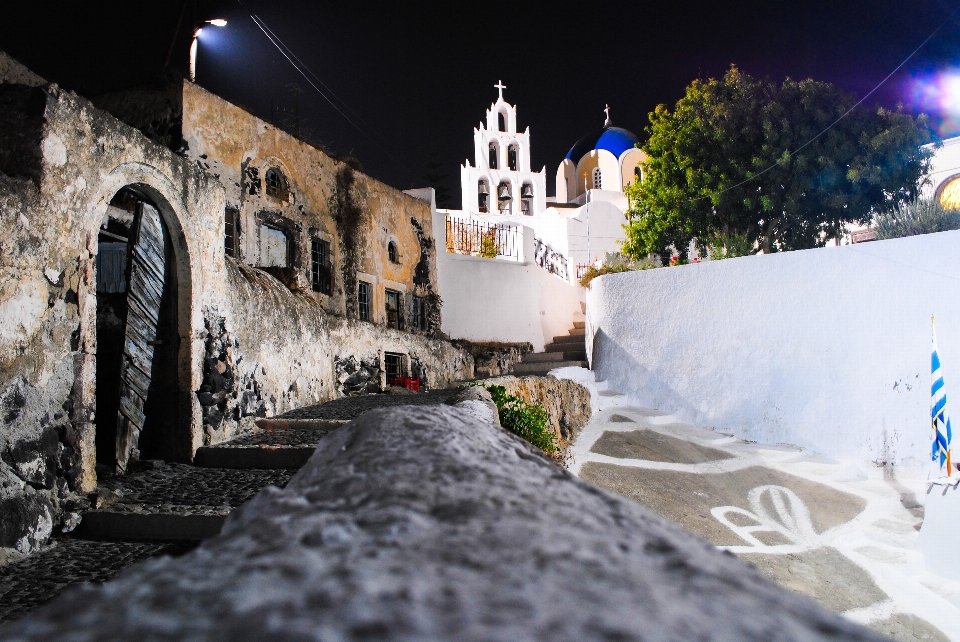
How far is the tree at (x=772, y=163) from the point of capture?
50.1 feet

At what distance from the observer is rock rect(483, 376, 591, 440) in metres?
9.73

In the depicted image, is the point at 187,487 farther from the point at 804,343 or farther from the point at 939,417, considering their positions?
the point at 804,343

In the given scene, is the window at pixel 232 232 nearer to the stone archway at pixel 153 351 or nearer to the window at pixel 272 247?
the window at pixel 272 247

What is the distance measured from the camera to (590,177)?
37.9 meters

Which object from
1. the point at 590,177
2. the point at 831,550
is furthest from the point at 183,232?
the point at 590,177

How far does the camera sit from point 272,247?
12.4 m

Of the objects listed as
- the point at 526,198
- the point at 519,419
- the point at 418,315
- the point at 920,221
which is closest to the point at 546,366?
the point at 418,315

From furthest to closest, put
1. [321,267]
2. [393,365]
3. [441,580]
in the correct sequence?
1. [321,267]
2. [393,365]
3. [441,580]

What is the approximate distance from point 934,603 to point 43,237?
9.09 metres

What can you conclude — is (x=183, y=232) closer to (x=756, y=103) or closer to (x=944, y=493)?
(x=944, y=493)

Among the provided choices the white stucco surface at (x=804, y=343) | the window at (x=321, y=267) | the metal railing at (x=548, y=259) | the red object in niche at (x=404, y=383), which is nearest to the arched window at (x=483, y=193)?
the metal railing at (x=548, y=259)

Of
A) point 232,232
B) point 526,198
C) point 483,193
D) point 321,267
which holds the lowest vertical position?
point 321,267

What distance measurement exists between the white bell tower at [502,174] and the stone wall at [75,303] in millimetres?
28401

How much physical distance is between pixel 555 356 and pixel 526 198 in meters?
20.2
